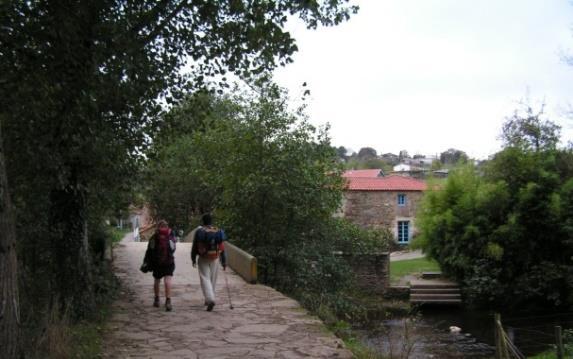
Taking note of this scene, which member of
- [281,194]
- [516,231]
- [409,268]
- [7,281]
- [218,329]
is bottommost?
[409,268]

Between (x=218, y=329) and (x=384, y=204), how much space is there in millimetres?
36929

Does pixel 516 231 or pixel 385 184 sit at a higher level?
pixel 385 184

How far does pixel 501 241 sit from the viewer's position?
24.3m

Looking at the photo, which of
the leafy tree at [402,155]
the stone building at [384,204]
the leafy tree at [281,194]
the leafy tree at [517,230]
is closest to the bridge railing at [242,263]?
the leafy tree at [281,194]

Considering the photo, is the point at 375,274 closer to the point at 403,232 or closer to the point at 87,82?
the point at 403,232

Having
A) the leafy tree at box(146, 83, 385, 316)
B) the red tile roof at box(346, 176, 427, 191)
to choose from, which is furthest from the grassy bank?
the leafy tree at box(146, 83, 385, 316)

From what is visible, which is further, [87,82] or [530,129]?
[530,129]

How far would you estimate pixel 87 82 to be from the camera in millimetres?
7594

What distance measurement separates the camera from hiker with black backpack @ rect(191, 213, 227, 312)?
10.4m

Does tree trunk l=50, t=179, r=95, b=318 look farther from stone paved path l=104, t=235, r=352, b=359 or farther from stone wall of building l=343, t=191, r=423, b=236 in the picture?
A: stone wall of building l=343, t=191, r=423, b=236

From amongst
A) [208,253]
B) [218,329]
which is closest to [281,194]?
[208,253]

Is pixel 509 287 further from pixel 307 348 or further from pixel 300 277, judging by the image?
pixel 307 348

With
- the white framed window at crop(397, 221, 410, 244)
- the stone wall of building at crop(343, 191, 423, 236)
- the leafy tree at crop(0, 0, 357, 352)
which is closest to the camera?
the leafy tree at crop(0, 0, 357, 352)

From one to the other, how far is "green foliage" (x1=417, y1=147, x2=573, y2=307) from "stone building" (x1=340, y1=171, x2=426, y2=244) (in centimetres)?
1786
